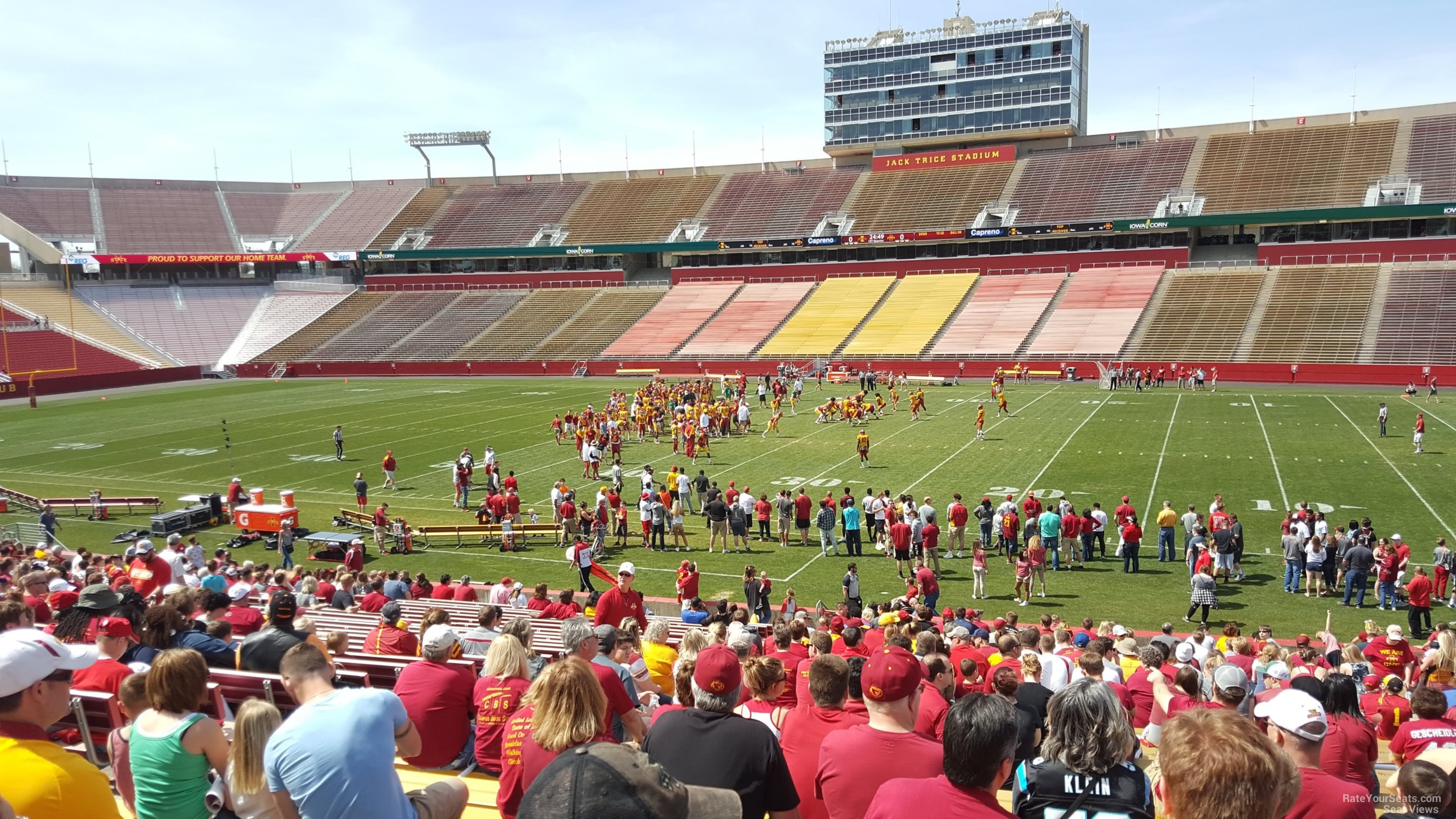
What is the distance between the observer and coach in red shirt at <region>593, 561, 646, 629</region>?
35.3 ft

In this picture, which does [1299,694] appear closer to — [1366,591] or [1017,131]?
[1366,591]

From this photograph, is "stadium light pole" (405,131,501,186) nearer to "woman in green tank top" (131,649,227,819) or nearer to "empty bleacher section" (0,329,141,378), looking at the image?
"empty bleacher section" (0,329,141,378)

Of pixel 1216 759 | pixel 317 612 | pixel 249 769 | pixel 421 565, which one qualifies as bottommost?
pixel 421 565

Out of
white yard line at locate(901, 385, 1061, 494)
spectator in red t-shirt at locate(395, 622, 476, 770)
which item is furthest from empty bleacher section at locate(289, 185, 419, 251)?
spectator in red t-shirt at locate(395, 622, 476, 770)

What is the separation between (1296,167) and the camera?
6544cm

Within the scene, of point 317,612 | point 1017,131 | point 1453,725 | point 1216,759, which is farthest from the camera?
point 1017,131

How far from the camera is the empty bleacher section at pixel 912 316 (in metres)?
59.4

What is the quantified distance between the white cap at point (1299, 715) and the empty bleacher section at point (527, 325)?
211ft

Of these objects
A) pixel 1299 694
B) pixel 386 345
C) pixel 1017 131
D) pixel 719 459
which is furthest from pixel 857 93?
pixel 1299 694

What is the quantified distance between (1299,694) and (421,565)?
1853cm

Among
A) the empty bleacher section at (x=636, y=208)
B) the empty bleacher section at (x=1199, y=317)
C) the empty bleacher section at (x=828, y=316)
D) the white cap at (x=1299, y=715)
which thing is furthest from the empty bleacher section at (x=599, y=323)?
the white cap at (x=1299, y=715)

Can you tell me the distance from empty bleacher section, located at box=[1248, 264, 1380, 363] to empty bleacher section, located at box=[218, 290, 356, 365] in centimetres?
6781

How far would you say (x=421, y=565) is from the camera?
66.1 feet

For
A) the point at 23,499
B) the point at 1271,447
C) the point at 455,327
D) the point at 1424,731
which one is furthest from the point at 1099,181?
the point at 1424,731
